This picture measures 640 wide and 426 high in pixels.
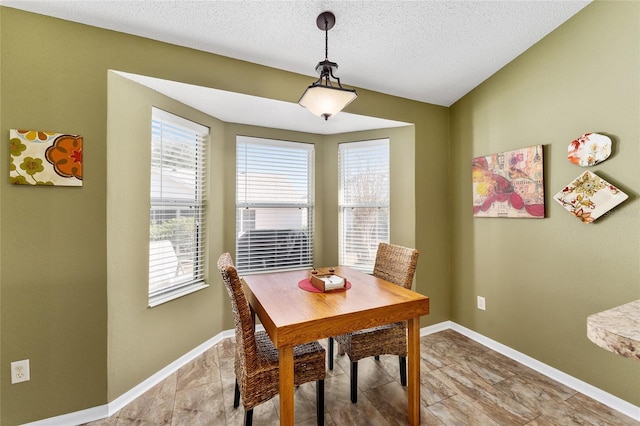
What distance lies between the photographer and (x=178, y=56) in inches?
81.7

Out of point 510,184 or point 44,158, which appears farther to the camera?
point 510,184

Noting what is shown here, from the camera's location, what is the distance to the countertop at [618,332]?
0.74 metres

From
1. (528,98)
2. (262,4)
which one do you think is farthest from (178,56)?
(528,98)

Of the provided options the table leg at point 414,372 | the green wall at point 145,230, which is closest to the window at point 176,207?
the green wall at point 145,230

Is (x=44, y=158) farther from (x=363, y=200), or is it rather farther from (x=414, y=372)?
(x=363, y=200)

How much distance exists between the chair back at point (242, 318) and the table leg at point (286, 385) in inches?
8.7

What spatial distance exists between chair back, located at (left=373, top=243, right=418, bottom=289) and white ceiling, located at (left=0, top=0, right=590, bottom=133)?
166 cm

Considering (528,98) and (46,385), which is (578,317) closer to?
(528,98)

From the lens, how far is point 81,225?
5.83 feet

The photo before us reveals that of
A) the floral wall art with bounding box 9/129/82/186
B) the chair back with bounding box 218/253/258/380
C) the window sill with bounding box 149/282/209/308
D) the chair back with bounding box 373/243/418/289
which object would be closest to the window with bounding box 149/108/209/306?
the window sill with bounding box 149/282/209/308

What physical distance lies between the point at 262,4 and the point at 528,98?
2353 mm

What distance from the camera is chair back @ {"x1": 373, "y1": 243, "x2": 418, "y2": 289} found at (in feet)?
6.89

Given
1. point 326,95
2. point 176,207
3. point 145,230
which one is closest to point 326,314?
point 326,95

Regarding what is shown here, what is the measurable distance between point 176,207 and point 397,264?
2027 mm
